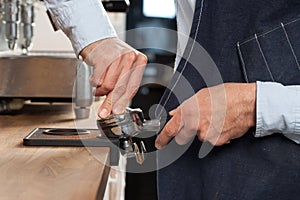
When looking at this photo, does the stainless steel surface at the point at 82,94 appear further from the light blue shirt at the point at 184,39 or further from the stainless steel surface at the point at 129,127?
the stainless steel surface at the point at 129,127

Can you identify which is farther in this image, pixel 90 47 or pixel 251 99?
pixel 90 47

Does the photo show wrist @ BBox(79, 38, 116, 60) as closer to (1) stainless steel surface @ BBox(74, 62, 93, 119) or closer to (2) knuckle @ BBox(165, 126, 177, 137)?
(2) knuckle @ BBox(165, 126, 177, 137)

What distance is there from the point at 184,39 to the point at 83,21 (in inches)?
6.9

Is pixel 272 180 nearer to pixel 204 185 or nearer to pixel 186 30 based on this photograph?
pixel 204 185

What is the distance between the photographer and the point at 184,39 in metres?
0.97

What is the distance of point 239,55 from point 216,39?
0.04 metres

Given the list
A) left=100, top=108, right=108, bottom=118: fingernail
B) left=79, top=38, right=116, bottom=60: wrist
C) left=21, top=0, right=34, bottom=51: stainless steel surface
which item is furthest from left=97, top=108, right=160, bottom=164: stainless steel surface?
left=21, top=0, right=34, bottom=51: stainless steel surface

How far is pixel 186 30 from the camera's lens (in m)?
0.97

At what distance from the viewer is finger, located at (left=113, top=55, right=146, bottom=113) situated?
31.2 inches

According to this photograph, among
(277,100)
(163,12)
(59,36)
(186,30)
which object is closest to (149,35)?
(163,12)

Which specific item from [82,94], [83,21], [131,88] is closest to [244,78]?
[131,88]

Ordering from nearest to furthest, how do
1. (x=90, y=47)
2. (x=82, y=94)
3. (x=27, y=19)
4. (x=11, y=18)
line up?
(x=90, y=47), (x=82, y=94), (x=11, y=18), (x=27, y=19)

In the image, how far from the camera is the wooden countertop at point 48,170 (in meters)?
0.64

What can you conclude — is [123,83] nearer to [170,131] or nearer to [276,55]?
[170,131]
